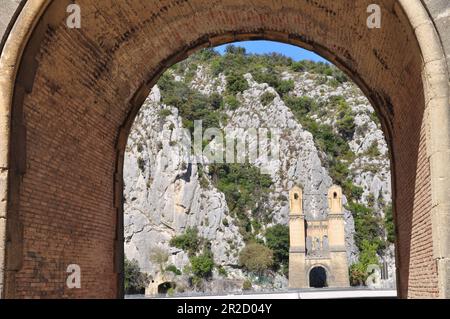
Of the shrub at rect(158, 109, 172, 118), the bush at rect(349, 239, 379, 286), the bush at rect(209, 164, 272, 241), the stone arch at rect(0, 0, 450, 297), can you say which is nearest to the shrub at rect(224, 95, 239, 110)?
the bush at rect(209, 164, 272, 241)

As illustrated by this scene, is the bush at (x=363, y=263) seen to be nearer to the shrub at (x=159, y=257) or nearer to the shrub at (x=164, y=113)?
the shrub at (x=159, y=257)

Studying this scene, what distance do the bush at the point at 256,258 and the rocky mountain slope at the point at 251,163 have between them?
1.09 m

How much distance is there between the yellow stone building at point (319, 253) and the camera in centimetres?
6519

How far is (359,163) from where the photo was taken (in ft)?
267

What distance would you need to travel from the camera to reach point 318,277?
68562mm

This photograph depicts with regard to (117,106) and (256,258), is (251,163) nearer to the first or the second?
(256,258)

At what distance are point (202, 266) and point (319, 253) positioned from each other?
47.1 feet

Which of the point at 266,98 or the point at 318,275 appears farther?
the point at 266,98

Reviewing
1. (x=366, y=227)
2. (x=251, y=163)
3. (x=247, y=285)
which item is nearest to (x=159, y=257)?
(x=247, y=285)

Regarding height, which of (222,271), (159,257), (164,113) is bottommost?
(222,271)

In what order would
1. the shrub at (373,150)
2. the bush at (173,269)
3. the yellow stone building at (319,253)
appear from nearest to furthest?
the yellow stone building at (319,253) < the bush at (173,269) < the shrub at (373,150)

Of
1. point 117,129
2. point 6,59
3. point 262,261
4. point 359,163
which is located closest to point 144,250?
point 262,261

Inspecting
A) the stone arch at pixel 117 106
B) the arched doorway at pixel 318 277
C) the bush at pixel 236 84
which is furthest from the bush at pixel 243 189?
the stone arch at pixel 117 106

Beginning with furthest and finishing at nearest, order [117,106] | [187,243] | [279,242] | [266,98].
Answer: [266,98], [279,242], [187,243], [117,106]
